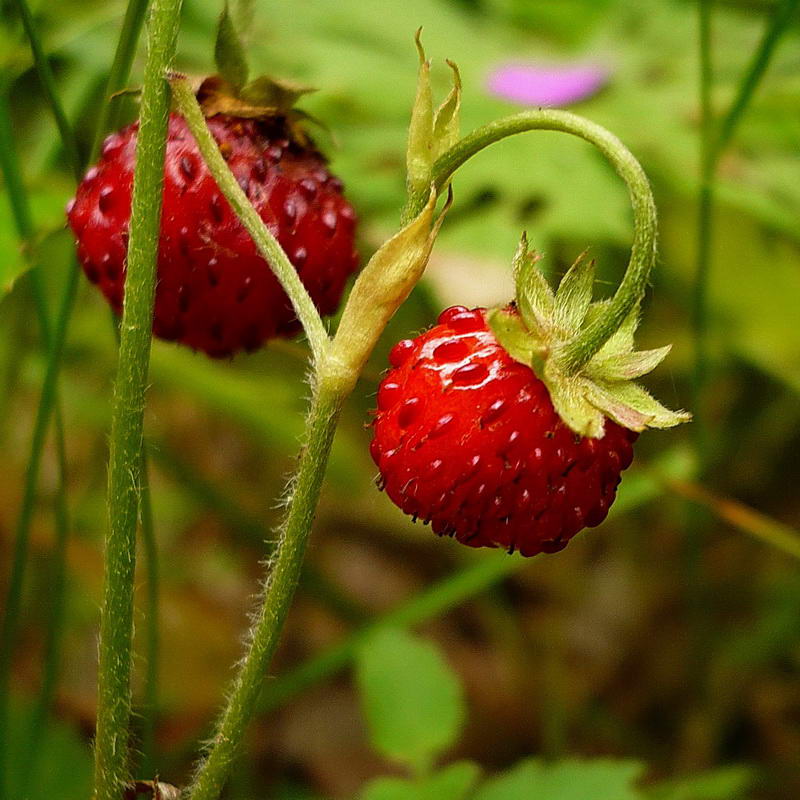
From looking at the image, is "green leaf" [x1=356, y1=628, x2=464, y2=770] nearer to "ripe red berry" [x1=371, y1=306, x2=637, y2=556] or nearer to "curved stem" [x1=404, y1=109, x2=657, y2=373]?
"ripe red berry" [x1=371, y1=306, x2=637, y2=556]

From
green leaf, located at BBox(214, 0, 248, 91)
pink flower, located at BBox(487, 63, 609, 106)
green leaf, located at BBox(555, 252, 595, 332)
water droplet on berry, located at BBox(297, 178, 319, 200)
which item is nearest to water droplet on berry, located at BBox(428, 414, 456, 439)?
green leaf, located at BBox(555, 252, 595, 332)

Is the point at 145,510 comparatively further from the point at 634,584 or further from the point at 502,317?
the point at 634,584

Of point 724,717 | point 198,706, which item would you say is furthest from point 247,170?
point 724,717

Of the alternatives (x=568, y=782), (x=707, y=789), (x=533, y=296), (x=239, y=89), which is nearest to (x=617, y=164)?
(x=533, y=296)

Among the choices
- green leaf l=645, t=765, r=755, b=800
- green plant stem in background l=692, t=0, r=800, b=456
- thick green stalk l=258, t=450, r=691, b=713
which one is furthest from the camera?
thick green stalk l=258, t=450, r=691, b=713

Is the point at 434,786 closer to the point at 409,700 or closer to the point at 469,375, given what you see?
the point at 409,700

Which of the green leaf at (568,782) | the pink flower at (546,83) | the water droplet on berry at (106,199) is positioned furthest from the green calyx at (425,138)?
the pink flower at (546,83)
